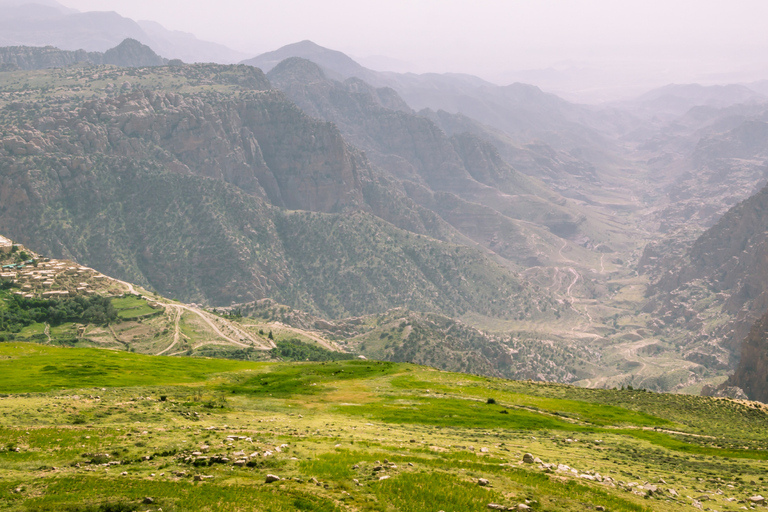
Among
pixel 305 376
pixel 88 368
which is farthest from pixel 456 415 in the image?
pixel 88 368

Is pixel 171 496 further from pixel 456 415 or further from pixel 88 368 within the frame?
pixel 88 368

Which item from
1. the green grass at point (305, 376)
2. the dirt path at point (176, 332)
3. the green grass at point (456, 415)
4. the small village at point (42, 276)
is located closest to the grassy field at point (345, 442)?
the green grass at point (456, 415)

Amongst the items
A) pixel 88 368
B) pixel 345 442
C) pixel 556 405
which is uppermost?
pixel 345 442

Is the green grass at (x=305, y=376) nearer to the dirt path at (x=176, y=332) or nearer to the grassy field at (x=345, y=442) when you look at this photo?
the grassy field at (x=345, y=442)

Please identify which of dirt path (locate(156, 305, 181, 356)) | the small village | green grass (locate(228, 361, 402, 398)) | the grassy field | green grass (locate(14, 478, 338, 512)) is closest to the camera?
green grass (locate(14, 478, 338, 512))

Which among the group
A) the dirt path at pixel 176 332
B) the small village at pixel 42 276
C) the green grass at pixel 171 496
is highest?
the green grass at pixel 171 496

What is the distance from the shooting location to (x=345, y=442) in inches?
1775

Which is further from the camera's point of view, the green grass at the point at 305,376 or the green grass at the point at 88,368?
the green grass at the point at 305,376

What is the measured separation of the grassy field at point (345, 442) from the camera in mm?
31281

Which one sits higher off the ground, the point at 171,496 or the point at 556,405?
the point at 171,496

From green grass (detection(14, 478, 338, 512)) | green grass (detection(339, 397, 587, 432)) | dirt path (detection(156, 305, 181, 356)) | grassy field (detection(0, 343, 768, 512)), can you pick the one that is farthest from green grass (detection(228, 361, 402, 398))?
dirt path (detection(156, 305, 181, 356))

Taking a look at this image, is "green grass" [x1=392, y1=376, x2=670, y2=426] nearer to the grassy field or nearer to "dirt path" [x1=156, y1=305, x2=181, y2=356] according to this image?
the grassy field

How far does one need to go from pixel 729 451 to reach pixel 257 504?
164ft

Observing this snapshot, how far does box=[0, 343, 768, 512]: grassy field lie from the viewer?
31281 mm
